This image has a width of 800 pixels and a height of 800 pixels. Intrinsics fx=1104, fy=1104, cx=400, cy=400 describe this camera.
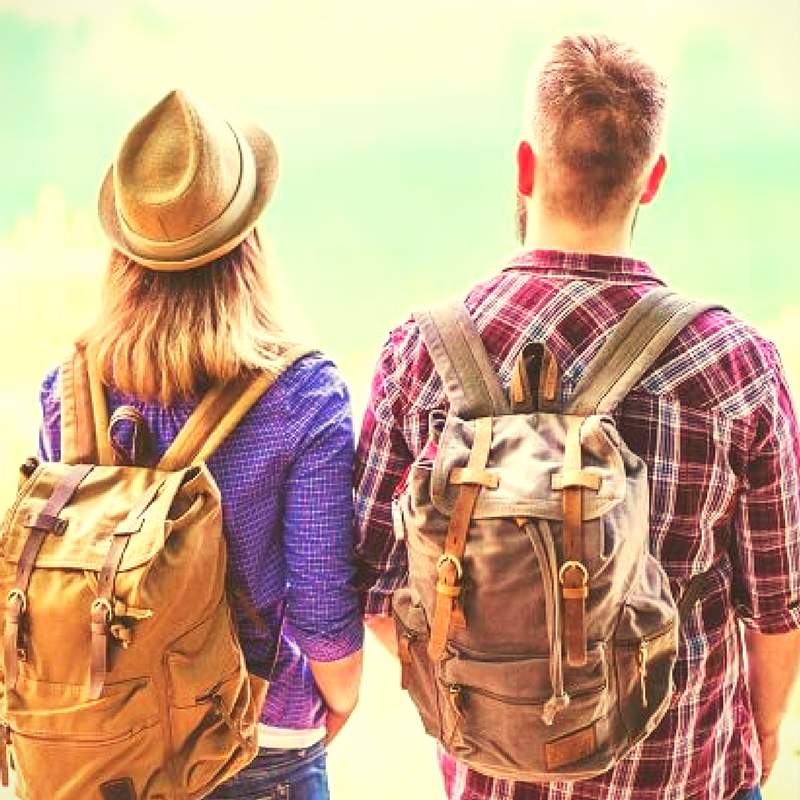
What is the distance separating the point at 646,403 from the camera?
1.29m

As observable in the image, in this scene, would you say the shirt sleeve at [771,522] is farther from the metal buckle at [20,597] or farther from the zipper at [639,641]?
the metal buckle at [20,597]

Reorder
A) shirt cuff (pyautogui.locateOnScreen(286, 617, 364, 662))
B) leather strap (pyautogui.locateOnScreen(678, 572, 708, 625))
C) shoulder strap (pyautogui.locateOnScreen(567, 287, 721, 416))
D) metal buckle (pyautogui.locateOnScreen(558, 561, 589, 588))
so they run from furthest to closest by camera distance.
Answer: shirt cuff (pyautogui.locateOnScreen(286, 617, 364, 662)) < leather strap (pyautogui.locateOnScreen(678, 572, 708, 625)) < shoulder strap (pyautogui.locateOnScreen(567, 287, 721, 416)) < metal buckle (pyautogui.locateOnScreen(558, 561, 589, 588))

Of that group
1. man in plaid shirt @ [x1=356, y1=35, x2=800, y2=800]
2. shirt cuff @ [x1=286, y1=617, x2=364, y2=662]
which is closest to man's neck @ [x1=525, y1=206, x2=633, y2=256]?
man in plaid shirt @ [x1=356, y1=35, x2=800, y2=800]

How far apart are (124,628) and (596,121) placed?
81 centimetres

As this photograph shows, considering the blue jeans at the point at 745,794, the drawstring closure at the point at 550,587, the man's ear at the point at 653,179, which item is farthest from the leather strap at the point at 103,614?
the blue jeans at the point at 745,794

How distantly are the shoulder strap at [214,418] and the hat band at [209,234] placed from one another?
0.18 m

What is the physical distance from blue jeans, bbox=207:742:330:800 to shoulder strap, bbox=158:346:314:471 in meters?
0.44

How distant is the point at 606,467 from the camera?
3.92ft

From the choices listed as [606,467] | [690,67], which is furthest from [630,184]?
[690,67]

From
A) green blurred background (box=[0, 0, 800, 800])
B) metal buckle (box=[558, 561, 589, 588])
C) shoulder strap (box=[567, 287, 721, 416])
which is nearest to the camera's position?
metal buckle (box=[558, 561, 589, 588])

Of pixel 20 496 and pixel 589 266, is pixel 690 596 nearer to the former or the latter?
pixel 589 266

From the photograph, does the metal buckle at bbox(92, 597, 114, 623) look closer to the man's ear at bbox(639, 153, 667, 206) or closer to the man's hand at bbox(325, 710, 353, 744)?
the man's hand at bbox(325, 710, 353, 744)

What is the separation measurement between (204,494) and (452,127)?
3.85 ft

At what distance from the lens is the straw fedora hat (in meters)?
1.39
